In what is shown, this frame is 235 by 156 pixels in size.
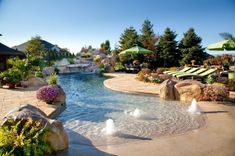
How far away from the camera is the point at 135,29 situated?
26.2 metres

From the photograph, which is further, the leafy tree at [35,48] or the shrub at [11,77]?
the leafy tree at [35,48]

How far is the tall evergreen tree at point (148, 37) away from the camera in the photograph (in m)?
24.0

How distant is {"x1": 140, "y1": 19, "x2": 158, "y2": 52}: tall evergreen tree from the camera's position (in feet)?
78.9

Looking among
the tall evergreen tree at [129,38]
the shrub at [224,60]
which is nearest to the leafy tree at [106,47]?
the tall evergreen tree at [129,38]

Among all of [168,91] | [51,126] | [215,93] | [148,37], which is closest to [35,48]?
[148,37]

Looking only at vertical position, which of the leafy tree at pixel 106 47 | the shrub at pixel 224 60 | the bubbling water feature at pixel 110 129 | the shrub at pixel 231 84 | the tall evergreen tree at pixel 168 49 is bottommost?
the bubbling water feature at pixel 110 129

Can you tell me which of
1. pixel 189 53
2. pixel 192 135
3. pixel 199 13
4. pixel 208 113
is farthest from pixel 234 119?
pixel 189 53

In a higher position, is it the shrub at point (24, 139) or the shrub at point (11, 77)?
the shrub at point (11, 77)

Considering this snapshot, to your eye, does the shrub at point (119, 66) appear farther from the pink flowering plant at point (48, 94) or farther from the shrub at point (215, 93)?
the pink flowering plant at point (48, 94)

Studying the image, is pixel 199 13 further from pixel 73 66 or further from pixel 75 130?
pixel 73 66

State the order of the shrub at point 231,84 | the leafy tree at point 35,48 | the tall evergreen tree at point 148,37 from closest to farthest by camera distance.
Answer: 1. the shrub at point 231,84
2. the tall evergreen tree at point 148,37
3. the leafy tree at point 35,48

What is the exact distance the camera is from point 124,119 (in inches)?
285

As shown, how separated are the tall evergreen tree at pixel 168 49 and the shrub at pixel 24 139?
1972 cm

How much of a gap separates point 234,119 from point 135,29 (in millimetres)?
20243
